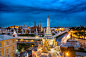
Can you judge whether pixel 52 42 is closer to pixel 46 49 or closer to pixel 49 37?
pixel 49 37

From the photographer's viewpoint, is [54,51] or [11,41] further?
[11,41]

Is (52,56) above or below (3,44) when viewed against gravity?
below

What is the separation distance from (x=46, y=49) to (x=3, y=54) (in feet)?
19.0

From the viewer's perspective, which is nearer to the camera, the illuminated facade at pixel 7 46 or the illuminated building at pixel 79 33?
the illuminated facade at pixel 7 46

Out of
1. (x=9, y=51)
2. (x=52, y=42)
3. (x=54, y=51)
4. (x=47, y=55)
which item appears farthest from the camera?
(x=52, y=42)

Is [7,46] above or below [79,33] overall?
below

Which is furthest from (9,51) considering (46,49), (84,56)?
(84,56)

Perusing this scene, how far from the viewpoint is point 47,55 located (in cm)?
984

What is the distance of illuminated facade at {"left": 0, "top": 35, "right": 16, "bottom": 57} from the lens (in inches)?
438

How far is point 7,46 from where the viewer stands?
11.9 m

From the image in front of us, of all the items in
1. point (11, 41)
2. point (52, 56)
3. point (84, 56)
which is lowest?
point (84, 56)

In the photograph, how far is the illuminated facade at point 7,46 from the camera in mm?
11130

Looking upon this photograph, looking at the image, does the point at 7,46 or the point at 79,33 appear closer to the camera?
the point at 7,46

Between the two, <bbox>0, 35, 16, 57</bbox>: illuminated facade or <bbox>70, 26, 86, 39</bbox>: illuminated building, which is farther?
<bbox>70, 26, 86, 39</bbox>: illuminated building
